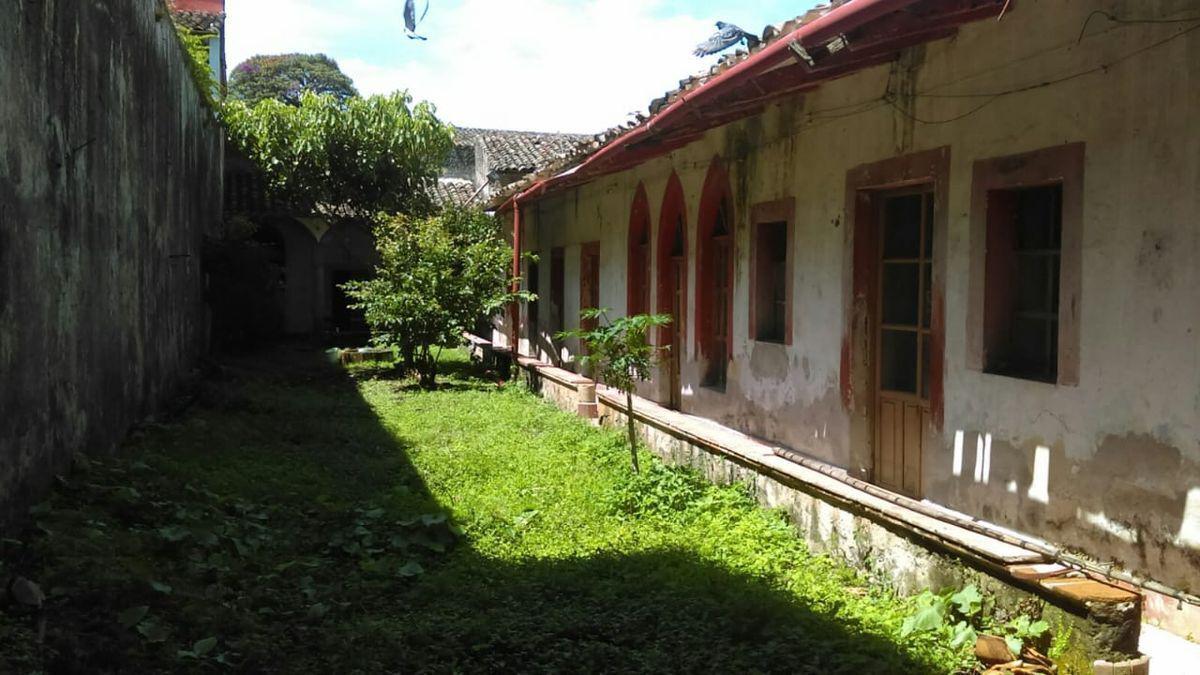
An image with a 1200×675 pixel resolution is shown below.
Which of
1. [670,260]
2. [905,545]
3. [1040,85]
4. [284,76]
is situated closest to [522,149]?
[670,260]

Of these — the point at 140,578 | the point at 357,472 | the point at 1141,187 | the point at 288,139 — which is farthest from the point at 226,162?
the point at 1141,187

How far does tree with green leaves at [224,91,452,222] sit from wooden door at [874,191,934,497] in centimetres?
1552

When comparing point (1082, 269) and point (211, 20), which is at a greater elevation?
point (211, 20)

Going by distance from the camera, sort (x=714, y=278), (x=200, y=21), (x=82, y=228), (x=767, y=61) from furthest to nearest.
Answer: (x=200, y=21) → (x=714, y=278) → (x=82, y=228) → (x=767, y=61)

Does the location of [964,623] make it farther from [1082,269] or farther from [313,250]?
[313,250]

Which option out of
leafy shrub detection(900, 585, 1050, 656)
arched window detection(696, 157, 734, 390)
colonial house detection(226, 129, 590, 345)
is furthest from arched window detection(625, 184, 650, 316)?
colonial house detection(226, 129, 590, 345)

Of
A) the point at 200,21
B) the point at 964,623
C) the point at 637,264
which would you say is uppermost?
the point at 200,21

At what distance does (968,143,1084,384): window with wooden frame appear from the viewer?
479cm

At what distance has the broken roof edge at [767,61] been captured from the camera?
447 cm

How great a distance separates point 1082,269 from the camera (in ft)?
15.3

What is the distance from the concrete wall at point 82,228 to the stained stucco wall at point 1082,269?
507 centimetres

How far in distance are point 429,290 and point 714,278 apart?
5.97 meters

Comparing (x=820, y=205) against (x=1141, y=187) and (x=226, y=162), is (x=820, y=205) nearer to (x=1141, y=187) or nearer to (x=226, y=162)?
(x=1141, y=187)

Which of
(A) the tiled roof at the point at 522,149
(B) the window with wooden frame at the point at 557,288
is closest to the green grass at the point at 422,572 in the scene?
(B) the window with wooden frame at the point at 557,288
